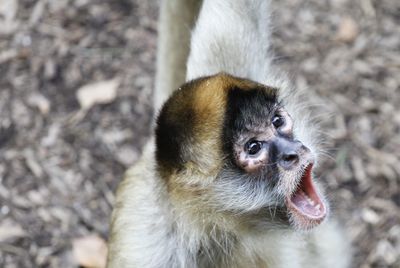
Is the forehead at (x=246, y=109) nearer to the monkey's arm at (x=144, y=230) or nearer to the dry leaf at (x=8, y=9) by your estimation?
the monkey's arm at (x=144, y=230)

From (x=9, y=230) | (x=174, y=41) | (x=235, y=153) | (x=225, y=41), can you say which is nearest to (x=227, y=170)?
(x=235, y=153)

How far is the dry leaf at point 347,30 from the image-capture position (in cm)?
636

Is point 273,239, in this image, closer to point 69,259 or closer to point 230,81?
point 230,81

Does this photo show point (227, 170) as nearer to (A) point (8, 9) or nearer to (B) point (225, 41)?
(B) point (225, 41)

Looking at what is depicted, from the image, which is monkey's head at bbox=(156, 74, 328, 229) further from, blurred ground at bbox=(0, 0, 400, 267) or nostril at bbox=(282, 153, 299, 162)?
blurred ground at bbox=(0, 0, 400, 267)

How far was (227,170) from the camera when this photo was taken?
3.62 m

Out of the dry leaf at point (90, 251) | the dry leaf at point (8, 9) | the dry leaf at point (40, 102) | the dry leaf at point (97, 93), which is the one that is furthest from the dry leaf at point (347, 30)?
the dry leaf at point (8, 9)

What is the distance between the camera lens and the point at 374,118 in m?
5.85

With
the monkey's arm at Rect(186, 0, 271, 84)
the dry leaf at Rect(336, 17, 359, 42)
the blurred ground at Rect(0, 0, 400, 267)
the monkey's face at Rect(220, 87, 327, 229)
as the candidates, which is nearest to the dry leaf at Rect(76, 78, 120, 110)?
the blurred ground at Rect(0, 0, 400, 267)

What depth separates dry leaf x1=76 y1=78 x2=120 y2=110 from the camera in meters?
5.98

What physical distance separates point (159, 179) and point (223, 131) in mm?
504

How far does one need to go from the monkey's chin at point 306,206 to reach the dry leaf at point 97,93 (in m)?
2.68

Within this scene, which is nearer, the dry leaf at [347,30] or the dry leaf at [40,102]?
the dry leaf at [40,102]

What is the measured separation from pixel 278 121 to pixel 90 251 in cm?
214
